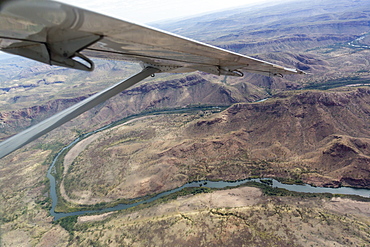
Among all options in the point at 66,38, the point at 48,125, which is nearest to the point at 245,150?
the point at 48,125

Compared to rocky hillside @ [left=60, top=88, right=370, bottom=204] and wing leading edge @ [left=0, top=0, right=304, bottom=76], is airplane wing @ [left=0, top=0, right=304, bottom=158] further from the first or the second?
Answer: rocky hillside @ [left=60, top=88, right=370, bottom=204]

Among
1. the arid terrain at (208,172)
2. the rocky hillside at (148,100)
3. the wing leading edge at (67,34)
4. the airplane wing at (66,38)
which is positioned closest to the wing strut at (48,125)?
the airplane wing at (66,38)

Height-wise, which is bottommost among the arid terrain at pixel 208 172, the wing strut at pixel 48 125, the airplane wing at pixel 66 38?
the arid terrain at pixel 208 172

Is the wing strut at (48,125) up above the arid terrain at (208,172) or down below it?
above

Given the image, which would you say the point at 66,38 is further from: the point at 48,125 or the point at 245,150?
the point at 245,150

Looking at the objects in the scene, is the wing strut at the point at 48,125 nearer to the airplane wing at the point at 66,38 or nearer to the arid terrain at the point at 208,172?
the airplane wing at the point at 66,38

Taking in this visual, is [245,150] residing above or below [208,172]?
above

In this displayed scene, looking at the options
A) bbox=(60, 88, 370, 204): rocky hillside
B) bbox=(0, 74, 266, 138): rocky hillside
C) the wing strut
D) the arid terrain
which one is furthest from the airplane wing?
bbox=(0, 74, 266, 138): rocky hillside

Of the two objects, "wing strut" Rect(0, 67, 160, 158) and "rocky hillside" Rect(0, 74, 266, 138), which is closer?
"wing strut" Rect(0, 67, 160, 158)

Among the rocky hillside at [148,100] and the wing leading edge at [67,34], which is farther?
the rocky hillside at [148,100]

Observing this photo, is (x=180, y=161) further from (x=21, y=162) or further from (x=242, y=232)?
(x=21, y=162)

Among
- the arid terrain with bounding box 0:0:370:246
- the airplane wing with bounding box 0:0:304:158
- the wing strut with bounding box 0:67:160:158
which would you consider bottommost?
the arid terrain with bounding box 0:0:370:246
